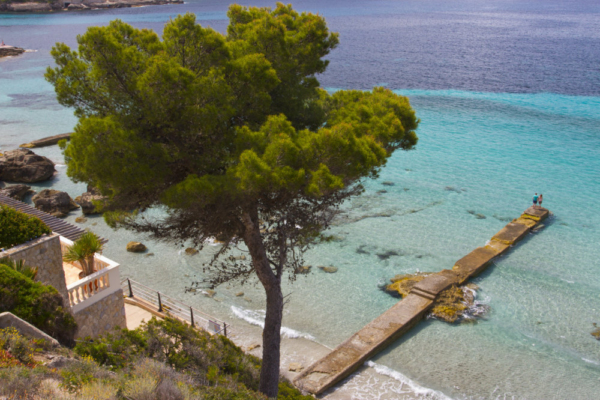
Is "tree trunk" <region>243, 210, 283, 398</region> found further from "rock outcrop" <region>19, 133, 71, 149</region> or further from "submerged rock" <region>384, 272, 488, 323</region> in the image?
"rock outcrop" <region>19, 133, 71, 149</region>

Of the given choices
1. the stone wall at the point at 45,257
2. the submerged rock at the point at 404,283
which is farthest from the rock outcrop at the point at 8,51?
the submerged rock at the point at 404,283

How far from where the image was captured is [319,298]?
1672 centimetres

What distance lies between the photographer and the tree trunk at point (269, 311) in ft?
32.3

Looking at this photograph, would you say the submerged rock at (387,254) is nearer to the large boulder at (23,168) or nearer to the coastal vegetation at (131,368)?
the coastal vegetation at (131,368)

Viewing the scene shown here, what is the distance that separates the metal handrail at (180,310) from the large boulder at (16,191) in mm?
11371

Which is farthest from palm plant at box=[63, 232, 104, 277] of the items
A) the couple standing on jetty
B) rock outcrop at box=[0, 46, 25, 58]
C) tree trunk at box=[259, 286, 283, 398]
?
rock outcrop at box=[0, 46, 25, 58]

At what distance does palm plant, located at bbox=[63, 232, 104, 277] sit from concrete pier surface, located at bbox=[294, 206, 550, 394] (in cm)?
600

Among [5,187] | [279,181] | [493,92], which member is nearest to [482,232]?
[279,181]

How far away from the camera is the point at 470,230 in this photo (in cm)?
2175

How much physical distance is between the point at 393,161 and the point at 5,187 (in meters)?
23.5

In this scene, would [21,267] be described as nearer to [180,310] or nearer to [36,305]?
[36,305]

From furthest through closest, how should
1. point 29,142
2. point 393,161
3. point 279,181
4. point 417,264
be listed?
1. point 29,142
2. point 393,161
3. point 417,264
4. point 279,181

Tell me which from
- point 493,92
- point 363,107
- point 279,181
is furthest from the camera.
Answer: point 493,92

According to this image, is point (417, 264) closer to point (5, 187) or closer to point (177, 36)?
point (177, 36)
